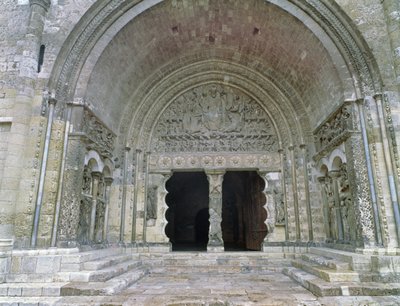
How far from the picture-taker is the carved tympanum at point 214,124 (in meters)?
8.78

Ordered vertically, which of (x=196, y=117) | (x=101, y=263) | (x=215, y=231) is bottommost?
(x=101, y=263)

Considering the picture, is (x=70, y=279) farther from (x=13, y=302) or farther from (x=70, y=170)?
(x=70, y=170)

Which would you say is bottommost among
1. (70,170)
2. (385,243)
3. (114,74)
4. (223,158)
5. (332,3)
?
(385,243)

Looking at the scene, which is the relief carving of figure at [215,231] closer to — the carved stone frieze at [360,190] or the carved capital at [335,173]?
the carved capital at [335,173]

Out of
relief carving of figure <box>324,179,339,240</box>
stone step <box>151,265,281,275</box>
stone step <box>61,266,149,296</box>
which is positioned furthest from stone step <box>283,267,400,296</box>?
stone step <box>61,266,149,296</box>

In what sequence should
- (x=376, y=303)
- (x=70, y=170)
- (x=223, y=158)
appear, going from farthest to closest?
(x=223, y=158) < (x=70, y=170) < (x=376, y=303)

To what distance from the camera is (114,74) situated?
7.39m

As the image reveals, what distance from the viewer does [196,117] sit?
29.7 feet

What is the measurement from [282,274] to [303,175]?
2724 millimetres

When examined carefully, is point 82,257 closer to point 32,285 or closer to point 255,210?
point 32,285

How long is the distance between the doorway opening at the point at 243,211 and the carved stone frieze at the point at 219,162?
4.84 ft

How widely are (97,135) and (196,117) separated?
3.15 metres

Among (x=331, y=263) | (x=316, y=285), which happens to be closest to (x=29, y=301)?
(x=316, y=285)

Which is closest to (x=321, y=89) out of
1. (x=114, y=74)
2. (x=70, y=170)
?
(x=114, y=74)
